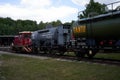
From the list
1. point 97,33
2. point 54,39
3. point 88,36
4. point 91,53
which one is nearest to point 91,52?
point 91,53

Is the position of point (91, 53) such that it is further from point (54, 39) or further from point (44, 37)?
point (44, 37)

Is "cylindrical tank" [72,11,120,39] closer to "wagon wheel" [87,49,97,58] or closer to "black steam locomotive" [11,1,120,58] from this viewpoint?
"black steam locomotive" [11,1,120,58]

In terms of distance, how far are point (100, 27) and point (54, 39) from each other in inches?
419

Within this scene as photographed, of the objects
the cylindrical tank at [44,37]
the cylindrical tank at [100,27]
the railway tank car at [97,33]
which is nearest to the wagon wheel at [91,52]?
the railway tank car at [97,33]

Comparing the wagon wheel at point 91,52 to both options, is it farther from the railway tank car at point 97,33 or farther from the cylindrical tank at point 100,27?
the cylindrical tank at point 100,27

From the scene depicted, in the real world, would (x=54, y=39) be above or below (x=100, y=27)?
below

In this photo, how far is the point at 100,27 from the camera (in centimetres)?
1981

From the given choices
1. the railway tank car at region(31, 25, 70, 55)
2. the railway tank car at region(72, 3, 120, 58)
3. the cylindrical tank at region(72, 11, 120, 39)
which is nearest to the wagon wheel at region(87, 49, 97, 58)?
the railway tank car at region(72, 3, 120, 58)

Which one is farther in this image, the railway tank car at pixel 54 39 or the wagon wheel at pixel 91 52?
the railway tank car at pixel 54 39

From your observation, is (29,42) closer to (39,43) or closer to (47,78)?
(39,43)

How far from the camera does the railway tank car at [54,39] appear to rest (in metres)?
28.6

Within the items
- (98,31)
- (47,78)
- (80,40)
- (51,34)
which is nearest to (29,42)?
(51,34)

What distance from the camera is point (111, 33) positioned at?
18.8 metres

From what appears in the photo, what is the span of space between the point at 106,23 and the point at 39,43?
16733 mm
